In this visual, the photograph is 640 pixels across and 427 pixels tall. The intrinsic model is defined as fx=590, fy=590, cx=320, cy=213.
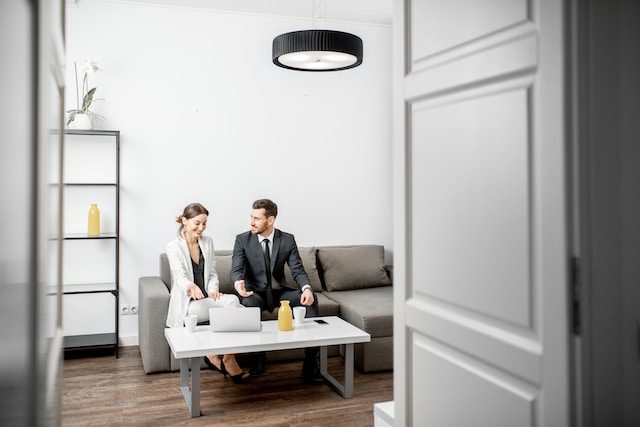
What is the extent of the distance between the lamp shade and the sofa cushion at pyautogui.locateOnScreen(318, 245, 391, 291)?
1.83 meters

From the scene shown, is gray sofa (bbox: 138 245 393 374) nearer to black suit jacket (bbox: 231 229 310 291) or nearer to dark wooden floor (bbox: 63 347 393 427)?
dark wooden floor (bbox: 63 347 393 427)

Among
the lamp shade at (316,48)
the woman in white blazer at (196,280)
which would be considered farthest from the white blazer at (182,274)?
the lamp shade at (316,48)

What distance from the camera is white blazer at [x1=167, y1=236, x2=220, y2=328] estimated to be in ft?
13.1

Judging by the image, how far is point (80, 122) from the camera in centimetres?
444

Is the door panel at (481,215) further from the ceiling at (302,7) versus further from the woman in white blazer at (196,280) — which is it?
the ceiling at (302,7)

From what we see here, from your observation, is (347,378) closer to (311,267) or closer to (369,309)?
(369,309)

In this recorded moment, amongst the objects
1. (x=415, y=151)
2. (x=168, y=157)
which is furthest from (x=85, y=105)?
(x=415, y=151)

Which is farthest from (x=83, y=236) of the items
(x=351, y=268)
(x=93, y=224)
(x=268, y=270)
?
(x=351, y=268)

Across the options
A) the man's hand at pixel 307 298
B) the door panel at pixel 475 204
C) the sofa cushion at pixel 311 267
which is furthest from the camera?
the sofa cushion at pixel 311 267

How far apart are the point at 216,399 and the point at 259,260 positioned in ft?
3.61

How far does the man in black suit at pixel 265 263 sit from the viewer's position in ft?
13.9

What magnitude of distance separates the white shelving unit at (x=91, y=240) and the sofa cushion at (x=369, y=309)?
1.75m

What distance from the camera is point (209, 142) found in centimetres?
504

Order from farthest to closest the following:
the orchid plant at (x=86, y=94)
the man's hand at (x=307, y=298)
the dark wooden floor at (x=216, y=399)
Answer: the orchid plant at (x=86, y=94)
the man's hand at (x=307, y=298)
the dark wooden floor at (x=216, y=399)
